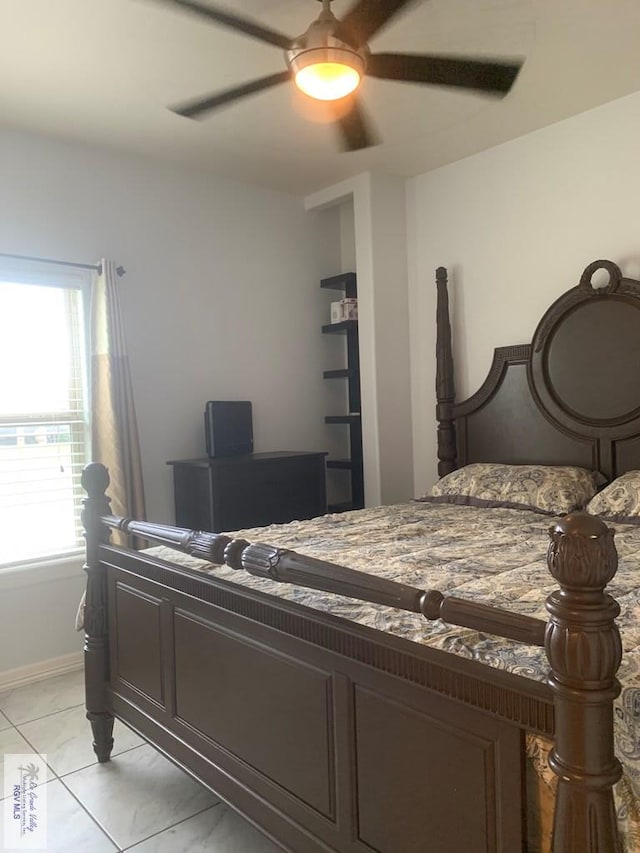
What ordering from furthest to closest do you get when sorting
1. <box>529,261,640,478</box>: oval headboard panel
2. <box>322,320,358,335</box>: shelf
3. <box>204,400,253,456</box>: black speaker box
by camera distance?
1. <box>322,320,358,335</box>: shelf
2. <box>204,400,253,456</box>: black speaker box
3. <box>529,261,640,478</box>: oval headboard panel

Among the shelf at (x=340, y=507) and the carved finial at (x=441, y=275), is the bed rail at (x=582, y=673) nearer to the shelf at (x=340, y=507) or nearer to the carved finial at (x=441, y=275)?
the carved finial at (x=441, y=275)

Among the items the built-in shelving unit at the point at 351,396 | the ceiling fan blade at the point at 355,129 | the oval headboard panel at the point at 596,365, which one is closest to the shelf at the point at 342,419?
the built-in shelving unit at the point at 351,396

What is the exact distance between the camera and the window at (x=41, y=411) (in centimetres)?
312

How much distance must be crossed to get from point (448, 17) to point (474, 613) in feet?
7.19

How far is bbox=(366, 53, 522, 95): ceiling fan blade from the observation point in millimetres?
2104

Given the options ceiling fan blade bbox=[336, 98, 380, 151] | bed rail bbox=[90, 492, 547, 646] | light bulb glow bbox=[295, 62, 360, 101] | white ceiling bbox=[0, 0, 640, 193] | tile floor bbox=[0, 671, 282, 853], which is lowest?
tile floor bbox=[0, 671, 282, 853]

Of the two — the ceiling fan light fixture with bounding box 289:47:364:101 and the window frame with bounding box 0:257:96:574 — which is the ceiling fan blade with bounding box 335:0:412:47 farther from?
the window frame with bounding box 0:257:96:574

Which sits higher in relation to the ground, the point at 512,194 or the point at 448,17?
the point at 448,17

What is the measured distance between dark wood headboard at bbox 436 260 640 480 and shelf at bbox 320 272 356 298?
0.63m

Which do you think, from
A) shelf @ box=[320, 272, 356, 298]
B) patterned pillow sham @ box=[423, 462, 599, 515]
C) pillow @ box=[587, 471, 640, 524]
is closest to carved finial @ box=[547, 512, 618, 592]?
pillow @ box=[587, 471, 640, 524]

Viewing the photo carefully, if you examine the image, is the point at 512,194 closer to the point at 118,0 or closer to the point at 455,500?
the point at 455,500

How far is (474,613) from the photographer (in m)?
1.07

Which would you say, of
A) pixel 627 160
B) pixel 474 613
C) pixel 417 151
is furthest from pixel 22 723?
pixel 627 160

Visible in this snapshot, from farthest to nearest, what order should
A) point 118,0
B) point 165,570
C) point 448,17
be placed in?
point 448,17
point 118,0
point 165,570
